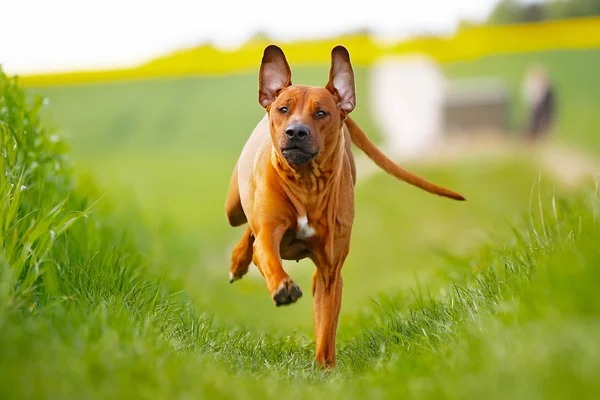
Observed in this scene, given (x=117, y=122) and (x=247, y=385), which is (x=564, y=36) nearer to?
(x=117, y=122)

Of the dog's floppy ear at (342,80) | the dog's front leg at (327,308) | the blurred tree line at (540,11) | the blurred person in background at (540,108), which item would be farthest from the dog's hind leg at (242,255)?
the blurred tree line at (540,11)

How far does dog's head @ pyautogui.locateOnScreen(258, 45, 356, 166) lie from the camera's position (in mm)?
4891

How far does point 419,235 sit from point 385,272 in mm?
1401

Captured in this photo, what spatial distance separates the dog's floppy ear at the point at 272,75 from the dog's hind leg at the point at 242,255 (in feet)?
3.87

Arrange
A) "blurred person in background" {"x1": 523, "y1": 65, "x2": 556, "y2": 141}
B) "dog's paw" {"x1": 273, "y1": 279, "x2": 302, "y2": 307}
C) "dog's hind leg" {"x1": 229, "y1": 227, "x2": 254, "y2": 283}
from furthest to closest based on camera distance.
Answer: "blurred person in background" {"x1": 523, "y1": 65, "x2": 556, "y2": 141}
"dog's hind leg" {"x1": 229, "y1": 227, "x2": 254, "y2": 283}
"dog's paw" {"x1": 273, "y1": 279, "x2": 302, "y2": 307}

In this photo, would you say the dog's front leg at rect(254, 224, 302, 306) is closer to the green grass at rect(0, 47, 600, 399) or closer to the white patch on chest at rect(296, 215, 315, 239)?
the white patch on chest at rect(296, 215, 315, 239)

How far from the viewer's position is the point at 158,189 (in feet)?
52.7

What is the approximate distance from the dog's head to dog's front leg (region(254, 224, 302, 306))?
1.46 feet

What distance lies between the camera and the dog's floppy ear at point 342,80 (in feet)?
17.5

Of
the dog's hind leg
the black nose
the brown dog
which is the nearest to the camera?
the black nose

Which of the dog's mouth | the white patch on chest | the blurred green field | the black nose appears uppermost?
the black nose

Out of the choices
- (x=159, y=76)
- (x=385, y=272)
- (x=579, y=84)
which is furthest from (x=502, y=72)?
(x=385, y=272)

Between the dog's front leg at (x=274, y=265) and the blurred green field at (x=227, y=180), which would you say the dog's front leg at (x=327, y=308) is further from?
the blurred green field at (x=227, y=180)

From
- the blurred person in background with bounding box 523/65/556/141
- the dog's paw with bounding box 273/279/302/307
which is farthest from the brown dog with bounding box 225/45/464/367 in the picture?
the blurred person in background with bounding box 523/65/556/141
